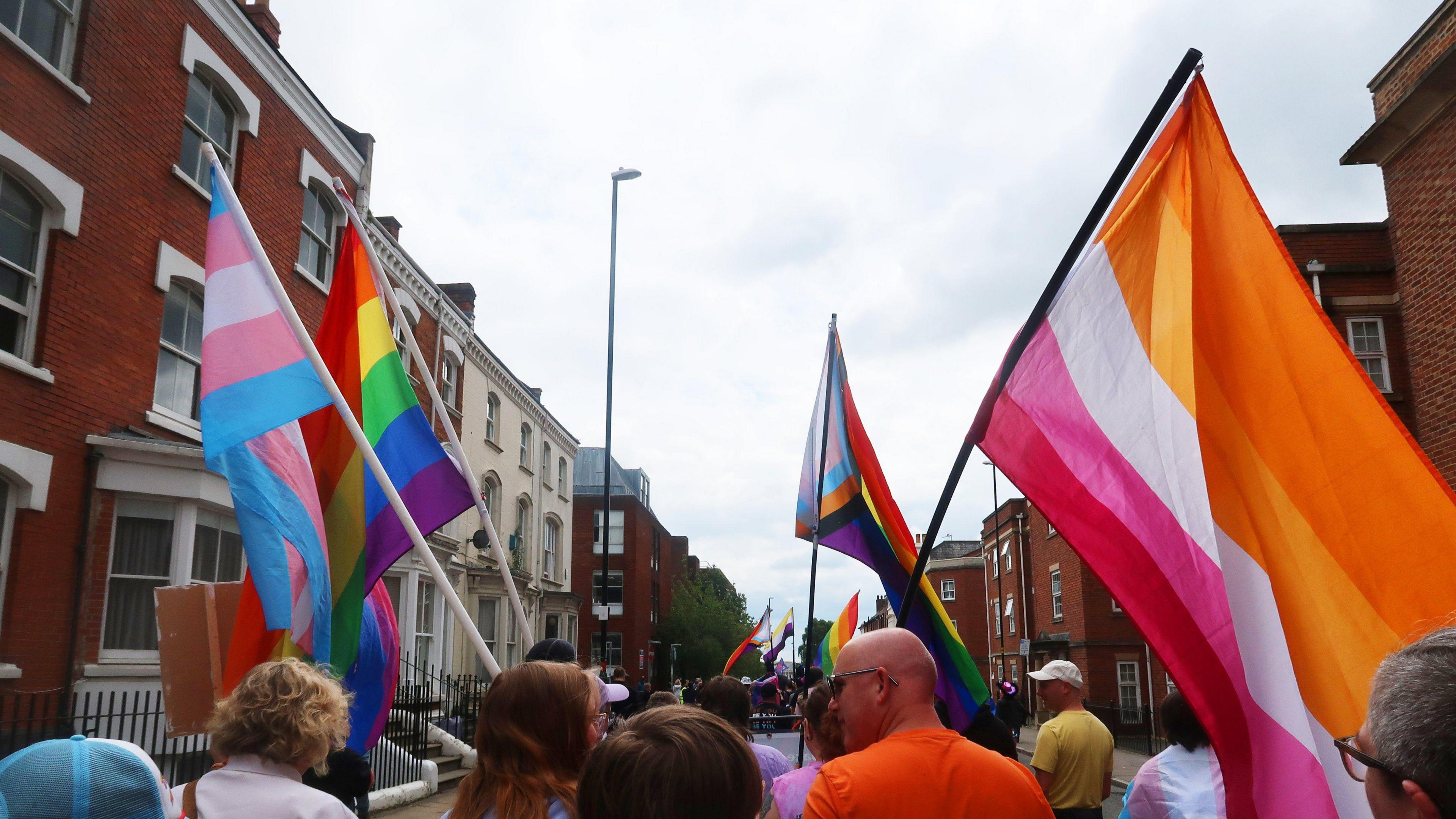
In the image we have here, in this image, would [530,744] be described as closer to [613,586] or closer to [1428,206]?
[1428,206]

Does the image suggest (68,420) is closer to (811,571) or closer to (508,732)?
(811,571)

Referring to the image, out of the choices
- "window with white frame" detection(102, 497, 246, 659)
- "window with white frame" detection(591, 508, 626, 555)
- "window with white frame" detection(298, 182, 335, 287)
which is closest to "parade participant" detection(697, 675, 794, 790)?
"window with white frame" detection(102, 497, 246, 659)

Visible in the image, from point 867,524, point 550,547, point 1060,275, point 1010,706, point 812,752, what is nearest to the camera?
point 1060,275

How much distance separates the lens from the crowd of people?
1.53 m

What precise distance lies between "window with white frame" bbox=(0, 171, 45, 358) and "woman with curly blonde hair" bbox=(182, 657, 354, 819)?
30.3ft

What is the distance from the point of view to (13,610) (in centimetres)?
965

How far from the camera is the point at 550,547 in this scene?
33.6m

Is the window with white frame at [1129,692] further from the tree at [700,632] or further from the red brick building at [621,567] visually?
the tree at [700,632]

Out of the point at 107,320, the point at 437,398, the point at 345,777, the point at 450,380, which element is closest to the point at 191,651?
the point at 437,398

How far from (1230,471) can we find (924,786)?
5.02 ft

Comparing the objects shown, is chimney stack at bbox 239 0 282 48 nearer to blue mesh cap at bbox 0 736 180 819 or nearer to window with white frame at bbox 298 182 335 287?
window with white frame at bbox 298 182 335 287

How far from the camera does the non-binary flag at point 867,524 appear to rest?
602 cm

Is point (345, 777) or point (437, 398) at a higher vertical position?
point (437, 398)

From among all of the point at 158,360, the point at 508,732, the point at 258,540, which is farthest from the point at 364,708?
the point at 158,360
